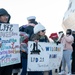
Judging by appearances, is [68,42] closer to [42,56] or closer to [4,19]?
[42,56]

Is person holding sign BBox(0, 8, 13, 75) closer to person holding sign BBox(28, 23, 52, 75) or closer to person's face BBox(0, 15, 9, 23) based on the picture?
person's face BBox(0, 15, 9, 23)

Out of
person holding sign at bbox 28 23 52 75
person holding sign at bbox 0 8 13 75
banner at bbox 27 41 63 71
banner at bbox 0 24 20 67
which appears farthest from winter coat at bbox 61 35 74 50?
person holding sign at bbox 0 8 13 75

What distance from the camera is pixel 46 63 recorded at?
24.0ft

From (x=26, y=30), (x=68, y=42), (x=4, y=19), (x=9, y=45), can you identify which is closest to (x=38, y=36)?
(x=9, y=45)

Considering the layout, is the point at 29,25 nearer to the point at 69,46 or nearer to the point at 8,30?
the point at 8,30

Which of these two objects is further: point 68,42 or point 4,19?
point 68,42

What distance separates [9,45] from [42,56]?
907 mm

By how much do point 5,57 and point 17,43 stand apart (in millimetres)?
405

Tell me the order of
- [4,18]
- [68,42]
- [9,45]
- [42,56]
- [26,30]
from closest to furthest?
1. [4,18]
2. [9,45]
3. [42,56]
4. [26,30]
5. [68,42]

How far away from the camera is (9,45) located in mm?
6617

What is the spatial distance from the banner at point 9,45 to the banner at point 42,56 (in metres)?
0.32

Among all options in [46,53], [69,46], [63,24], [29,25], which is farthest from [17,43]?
[63,24]

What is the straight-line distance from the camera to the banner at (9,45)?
6444 mm

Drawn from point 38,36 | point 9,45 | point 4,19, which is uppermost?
point 4,19
